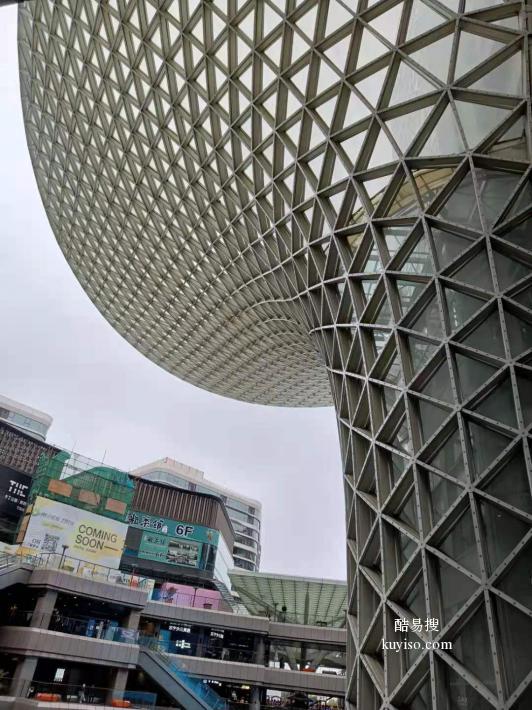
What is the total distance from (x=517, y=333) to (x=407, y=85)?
817cm

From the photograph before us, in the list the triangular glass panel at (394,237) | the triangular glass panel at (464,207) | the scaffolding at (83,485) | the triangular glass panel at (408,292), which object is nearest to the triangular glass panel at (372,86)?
the triangular glass panel at (394,237)

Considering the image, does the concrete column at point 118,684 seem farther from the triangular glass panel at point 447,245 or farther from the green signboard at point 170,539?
the triangular glass panel at point 447,245

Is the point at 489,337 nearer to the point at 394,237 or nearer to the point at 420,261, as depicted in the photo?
the point at 420,261

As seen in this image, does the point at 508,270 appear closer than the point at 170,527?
Yes

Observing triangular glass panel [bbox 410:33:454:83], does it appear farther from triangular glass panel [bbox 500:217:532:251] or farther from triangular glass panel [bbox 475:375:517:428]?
triangular glass panel [bbox 475:375:517:428]

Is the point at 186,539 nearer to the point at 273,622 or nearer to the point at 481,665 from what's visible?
the point at 273,622

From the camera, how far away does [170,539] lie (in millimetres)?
63125

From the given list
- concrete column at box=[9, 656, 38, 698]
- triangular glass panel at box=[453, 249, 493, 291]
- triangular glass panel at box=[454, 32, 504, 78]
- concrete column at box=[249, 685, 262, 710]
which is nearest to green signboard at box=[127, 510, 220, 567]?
concrete column at box=[249, 685, 262, 710]

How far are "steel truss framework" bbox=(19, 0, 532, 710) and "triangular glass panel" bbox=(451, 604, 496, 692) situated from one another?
34 mm

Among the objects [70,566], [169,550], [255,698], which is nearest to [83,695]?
[70,566]

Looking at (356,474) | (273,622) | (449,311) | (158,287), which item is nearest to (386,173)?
(449,311)

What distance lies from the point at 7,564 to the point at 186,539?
32383 mm

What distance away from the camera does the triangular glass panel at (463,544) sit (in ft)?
33.9

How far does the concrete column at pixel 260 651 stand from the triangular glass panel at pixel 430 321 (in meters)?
39.1
